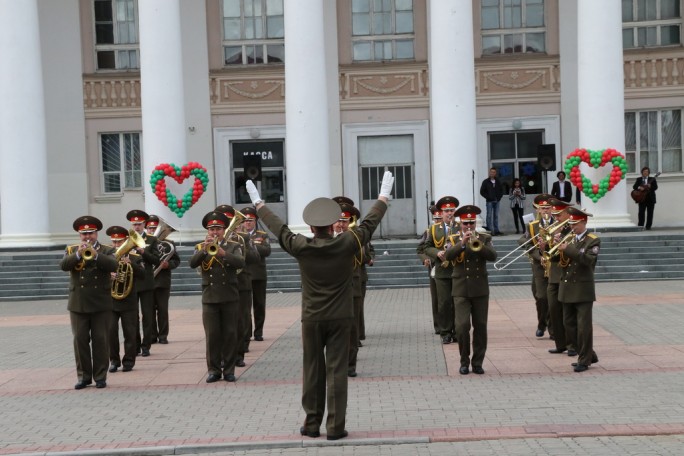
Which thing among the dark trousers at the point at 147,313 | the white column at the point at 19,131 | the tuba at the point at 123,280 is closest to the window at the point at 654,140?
the white column at the point at 19,131

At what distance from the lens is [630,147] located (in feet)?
107

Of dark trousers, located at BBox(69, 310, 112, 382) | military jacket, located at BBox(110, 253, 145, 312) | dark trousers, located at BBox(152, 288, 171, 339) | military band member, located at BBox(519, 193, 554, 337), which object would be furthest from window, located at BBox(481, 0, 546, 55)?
dark trousers, located at BBox(69, 310, 112, 382)

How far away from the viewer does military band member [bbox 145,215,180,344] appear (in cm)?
1611

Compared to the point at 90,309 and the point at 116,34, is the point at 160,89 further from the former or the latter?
the point at 90,309

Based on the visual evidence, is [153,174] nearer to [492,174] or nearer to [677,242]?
[492,174]

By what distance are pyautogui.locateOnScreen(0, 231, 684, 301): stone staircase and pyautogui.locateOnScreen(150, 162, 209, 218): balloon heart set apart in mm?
1387

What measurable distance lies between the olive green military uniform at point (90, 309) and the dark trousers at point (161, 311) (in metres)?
3.46

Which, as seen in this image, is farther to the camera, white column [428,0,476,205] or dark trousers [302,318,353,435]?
white column [428,0,476,205]

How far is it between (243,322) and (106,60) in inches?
827

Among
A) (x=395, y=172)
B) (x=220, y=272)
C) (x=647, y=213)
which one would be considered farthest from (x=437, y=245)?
(x=395, y=172)

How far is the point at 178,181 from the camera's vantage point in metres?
27.9

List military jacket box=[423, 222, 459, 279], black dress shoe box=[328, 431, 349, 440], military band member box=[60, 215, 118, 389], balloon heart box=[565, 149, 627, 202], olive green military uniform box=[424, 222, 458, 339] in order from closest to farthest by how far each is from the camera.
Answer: black dress shoe box=[328, 431, 349, 440], military band member box=[60, 215, 118, 389], military jacket box=[423, 222, 459, 279], olive green military uniform box=[424, 222, 458, 339], balloon heart box=[565, 149, 627, 202]

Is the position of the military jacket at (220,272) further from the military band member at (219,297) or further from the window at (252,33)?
the window at (252,33)

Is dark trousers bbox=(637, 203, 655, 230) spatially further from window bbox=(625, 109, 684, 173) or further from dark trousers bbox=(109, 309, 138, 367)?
dark trousers bbox=(109, 309, 138, 367)
